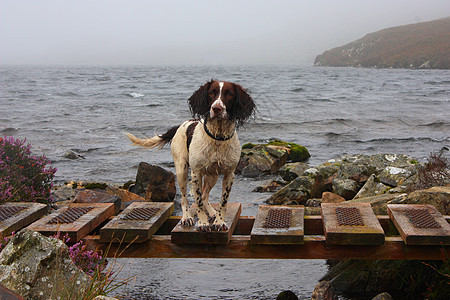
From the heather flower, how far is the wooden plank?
2.96m

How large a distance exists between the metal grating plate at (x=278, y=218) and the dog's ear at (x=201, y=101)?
1548mm

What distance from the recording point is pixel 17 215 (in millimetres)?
5848

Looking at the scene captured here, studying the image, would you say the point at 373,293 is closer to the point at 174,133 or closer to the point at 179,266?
the point at 179,266

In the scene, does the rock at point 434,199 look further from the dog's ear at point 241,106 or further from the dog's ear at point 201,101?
the dog's ear at point 201,101

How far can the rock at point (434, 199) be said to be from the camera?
636 cm

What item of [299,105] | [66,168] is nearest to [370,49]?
[299,105]

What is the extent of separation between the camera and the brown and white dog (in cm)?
479

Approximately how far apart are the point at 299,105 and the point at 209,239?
3045 centimetres

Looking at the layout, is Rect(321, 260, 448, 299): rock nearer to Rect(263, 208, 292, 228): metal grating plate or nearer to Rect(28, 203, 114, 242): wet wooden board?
Rect(263, 208, 292, 228): metal grating plate

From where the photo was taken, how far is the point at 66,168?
48.9ft

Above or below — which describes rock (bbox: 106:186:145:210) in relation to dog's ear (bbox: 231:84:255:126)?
below

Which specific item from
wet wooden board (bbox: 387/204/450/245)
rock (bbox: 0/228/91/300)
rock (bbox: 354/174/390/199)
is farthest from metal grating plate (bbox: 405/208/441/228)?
rock (bbox: 0/228/91/300)

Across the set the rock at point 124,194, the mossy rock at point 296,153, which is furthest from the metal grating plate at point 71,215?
the mossy rock at point 296,153

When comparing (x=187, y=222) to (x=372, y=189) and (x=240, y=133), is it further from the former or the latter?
(x=240, y=133)
